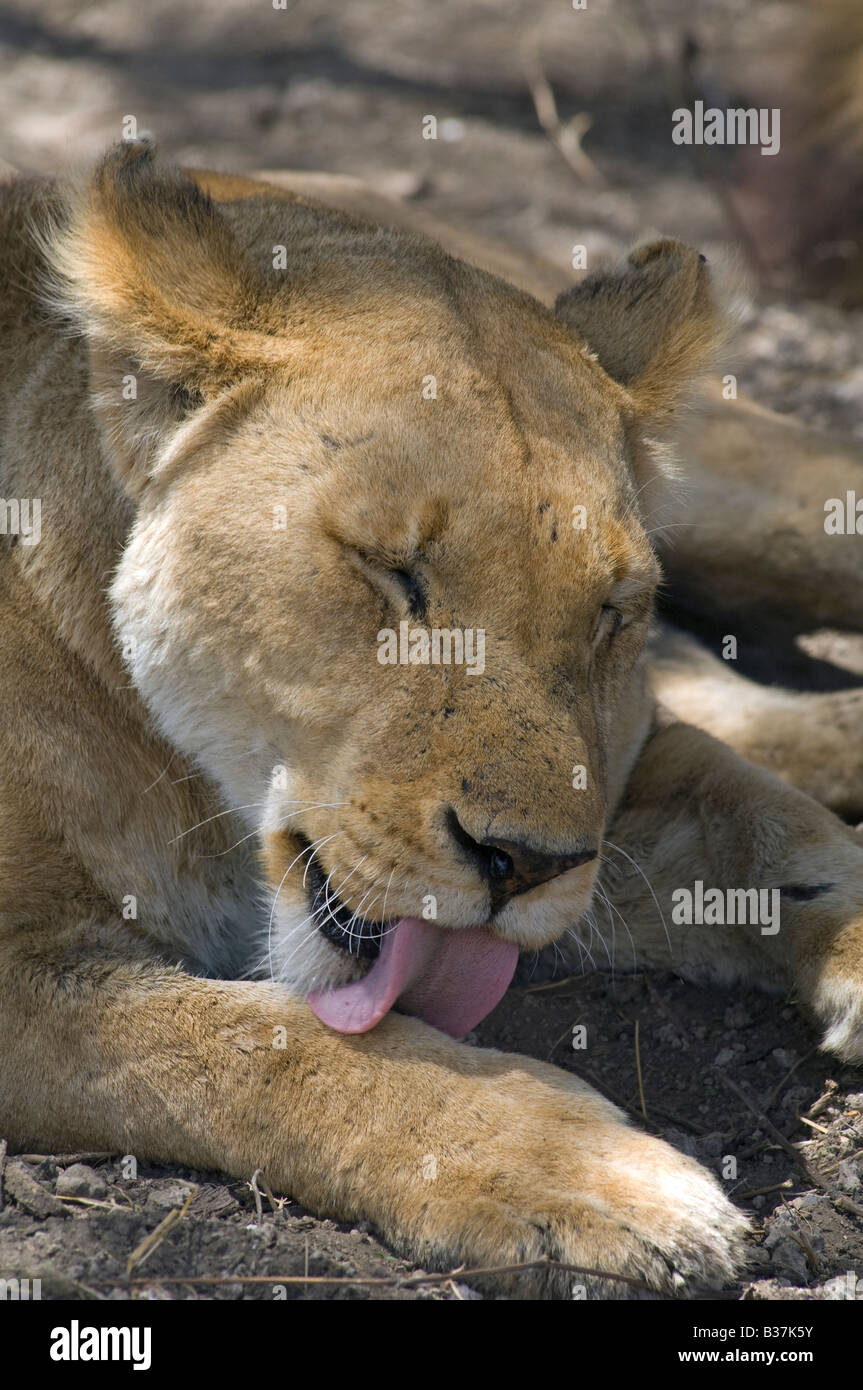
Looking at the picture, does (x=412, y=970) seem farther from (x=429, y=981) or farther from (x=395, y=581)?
(x=395, y=581)

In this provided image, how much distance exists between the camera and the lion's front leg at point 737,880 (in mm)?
2924

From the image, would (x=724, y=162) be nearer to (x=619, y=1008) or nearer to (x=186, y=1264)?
(x=619, y=1008)

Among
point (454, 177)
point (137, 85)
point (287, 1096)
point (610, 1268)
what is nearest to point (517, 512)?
point (287, 1096)

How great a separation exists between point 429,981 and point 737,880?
3.15ft

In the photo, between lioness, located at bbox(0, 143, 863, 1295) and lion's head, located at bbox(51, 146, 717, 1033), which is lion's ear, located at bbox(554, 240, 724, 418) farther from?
lion's head, located at bbox(51, 146, 717, 1033)

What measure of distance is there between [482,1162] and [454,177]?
5908mm

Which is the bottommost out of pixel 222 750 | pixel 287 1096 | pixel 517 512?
pixel 287 1096

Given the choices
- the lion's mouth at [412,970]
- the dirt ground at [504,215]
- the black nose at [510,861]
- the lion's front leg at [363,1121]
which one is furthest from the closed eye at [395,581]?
the dirt ground at [504,215]

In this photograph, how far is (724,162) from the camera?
714 cm

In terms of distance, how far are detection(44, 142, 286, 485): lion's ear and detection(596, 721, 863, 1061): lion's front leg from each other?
1.14m

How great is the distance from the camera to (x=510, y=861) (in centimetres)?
229

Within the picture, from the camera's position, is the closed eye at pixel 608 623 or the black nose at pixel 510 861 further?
the closed eye at pixel 608 623

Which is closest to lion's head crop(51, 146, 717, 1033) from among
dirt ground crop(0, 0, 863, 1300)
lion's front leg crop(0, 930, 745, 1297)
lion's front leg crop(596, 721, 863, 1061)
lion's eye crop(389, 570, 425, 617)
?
lion's eye crop(389, 570, 425, 617)

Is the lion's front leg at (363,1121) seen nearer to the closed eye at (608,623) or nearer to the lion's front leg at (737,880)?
the lion's front leg at (737,880)
